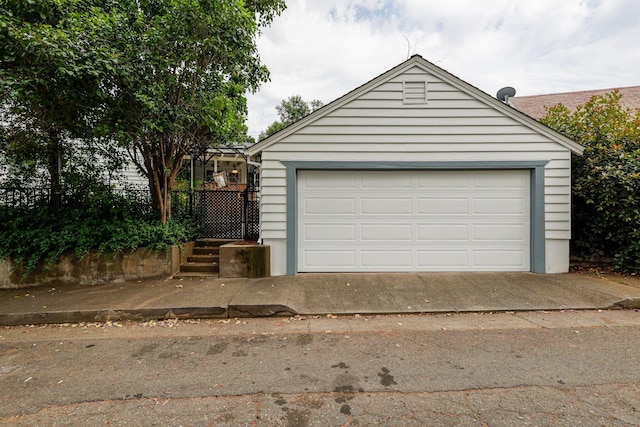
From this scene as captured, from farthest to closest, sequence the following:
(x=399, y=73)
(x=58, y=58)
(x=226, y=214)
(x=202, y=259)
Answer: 1. (x=226, y=214)
2. (x=202, y=259)
3. (x=399, y=73)
4. (x=58, y=58)

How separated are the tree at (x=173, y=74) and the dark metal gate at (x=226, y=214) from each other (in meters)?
1.05

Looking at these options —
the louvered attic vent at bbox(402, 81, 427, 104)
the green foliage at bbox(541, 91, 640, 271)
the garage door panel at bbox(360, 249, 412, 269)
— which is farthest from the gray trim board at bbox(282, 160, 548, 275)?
the garage door panel at bbox(360, 249, 412, 269)

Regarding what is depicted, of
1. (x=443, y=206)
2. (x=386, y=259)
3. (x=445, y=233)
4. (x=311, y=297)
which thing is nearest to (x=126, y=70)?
(x=311, y=297)

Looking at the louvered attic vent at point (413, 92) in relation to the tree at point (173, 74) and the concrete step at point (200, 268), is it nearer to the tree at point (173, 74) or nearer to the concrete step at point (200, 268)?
the tree at point (173, 74)

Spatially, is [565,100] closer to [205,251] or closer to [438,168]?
[438,168]

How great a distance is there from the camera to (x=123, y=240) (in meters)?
5.67

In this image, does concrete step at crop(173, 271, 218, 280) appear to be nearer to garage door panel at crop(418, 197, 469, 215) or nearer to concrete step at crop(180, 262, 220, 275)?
concrete step at crop(180, 262, 220, 275)

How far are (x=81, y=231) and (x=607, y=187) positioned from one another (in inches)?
396

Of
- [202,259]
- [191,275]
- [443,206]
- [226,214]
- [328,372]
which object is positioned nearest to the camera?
[328,372]

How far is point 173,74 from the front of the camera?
17.7 feet

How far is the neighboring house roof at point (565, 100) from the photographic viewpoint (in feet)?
35.8

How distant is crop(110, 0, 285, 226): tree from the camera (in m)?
4.83

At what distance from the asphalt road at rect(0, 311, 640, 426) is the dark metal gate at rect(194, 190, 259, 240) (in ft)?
11.7

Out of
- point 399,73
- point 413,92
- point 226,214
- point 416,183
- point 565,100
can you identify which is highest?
point 565,100
